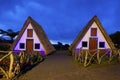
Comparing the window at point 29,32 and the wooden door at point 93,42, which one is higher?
the window at point 29,32

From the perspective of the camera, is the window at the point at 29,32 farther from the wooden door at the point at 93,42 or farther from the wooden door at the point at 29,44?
the wooden door at the point at 93,42

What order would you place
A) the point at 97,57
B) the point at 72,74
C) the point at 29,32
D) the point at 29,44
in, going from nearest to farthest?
the point at 72,74, the point at 97,57, the point at 29,32, the point at 29,44

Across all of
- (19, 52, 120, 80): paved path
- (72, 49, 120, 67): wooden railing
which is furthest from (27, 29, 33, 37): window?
(19, 52, 120, 80): paved path

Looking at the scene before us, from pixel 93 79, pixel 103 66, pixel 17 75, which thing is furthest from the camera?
pixel 103 66

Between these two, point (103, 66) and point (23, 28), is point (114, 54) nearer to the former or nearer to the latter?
point (103, 66)

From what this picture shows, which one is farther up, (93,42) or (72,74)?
(93,42)

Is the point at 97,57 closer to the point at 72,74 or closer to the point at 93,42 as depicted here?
the point at 72,74

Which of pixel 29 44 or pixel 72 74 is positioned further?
pixel 29 44

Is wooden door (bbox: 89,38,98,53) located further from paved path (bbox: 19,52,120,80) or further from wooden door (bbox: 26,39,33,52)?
paved path (bbox: 19,52,120,80)

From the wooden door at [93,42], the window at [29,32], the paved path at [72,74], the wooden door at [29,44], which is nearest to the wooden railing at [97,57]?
the paved path at [72,74]

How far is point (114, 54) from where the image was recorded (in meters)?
24.2

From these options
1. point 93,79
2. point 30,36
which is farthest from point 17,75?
point 30,36

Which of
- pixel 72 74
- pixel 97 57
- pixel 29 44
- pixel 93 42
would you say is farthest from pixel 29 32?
Result: pixel 72 74

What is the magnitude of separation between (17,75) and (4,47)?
23724 mm
